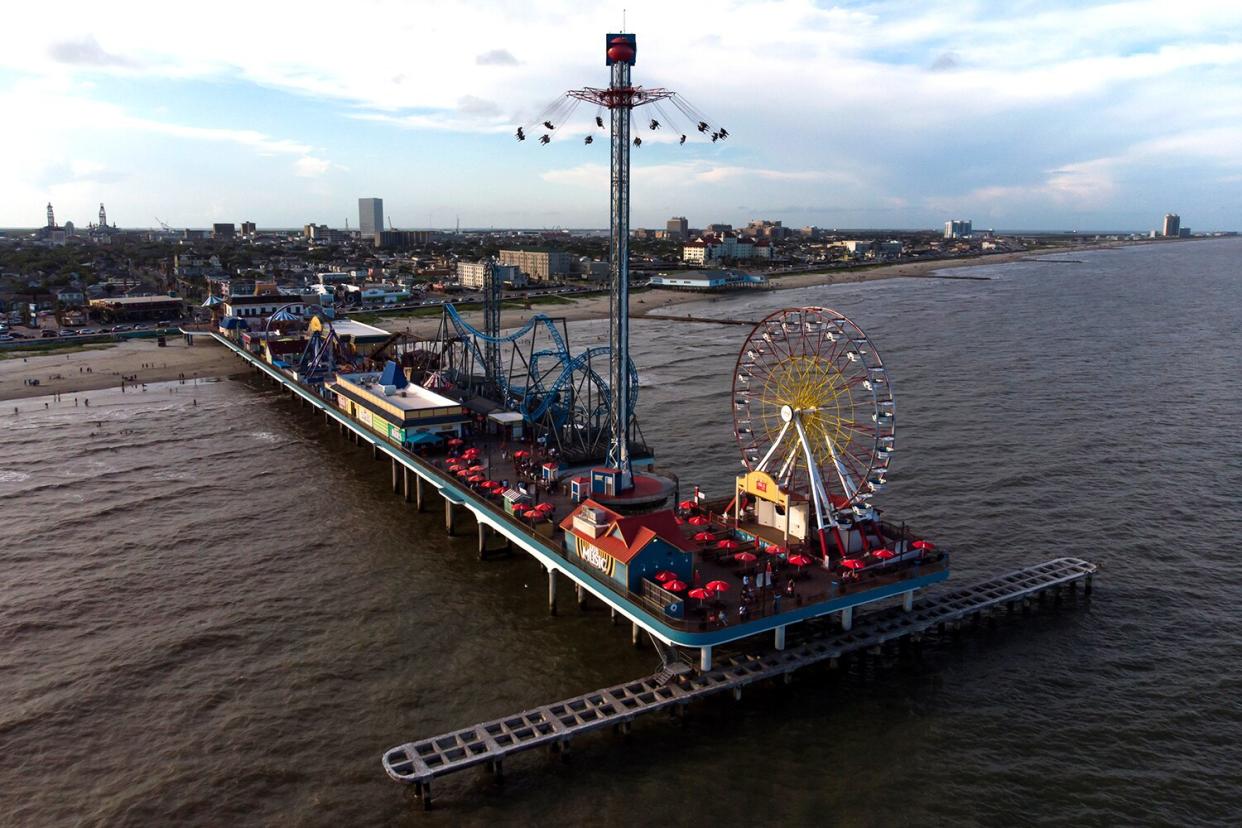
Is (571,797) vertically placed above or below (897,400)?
below

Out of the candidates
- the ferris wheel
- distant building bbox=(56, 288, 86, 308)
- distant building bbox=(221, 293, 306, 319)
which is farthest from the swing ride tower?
distant building bbox=(56, 288, 86, 308)

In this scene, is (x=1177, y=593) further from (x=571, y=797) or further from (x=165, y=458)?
(x=165, y=458)

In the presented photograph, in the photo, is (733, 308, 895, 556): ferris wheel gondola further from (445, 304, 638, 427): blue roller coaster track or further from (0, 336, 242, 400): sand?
(0, 336, 242, 400): sand

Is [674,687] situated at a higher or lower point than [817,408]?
lower

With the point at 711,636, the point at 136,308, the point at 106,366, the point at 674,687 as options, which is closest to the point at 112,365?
the point at 106,366

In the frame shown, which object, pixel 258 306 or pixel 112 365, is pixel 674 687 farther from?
pixel 258 306

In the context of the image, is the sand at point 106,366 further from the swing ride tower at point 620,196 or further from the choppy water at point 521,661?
the swing ride tower at point 620,196

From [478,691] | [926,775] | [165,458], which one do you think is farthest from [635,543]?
[165,458]
